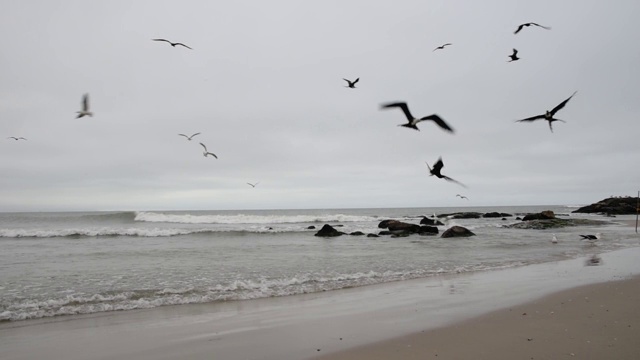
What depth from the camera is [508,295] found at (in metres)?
9.02

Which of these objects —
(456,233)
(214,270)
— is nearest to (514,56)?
(214,270)

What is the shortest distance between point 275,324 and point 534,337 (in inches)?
152

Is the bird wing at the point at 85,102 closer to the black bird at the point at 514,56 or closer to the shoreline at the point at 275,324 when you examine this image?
the shoreline at the point at 275,324

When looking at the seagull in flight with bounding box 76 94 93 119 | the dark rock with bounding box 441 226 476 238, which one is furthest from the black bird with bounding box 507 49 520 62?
the dark rock with bounding box 441 226 476 238

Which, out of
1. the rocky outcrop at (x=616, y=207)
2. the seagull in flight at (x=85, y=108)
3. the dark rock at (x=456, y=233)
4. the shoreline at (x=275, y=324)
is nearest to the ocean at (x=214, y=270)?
the shoreline at (x=275, y=324)

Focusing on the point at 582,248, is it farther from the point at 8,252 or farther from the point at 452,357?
the point at 8,252

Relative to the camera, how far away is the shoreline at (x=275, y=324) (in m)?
5.85

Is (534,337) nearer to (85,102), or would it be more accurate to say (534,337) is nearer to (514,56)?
(514,56)

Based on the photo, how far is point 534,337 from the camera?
591cm

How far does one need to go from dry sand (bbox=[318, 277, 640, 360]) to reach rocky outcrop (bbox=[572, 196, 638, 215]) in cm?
6212

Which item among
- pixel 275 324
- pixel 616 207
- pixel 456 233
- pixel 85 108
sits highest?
pixel 85 108

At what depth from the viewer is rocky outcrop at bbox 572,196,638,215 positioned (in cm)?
5888

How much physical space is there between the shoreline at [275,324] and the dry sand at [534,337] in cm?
34

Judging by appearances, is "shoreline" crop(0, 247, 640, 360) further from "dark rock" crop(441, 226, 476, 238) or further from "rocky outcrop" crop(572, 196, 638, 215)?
"rocky outcrop" crop(572, 196, 638, 215)
